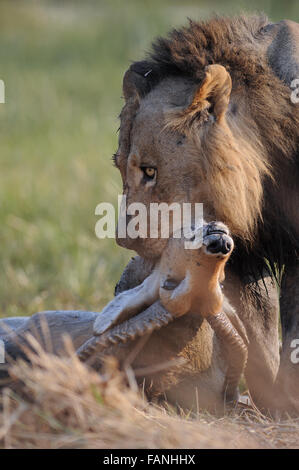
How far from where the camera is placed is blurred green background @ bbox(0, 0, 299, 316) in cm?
546

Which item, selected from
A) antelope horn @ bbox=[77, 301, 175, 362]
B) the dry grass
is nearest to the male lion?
antelope horn @ bbox=[77, 301, 175, 362]

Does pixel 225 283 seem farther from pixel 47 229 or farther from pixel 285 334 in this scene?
pixel 47 229

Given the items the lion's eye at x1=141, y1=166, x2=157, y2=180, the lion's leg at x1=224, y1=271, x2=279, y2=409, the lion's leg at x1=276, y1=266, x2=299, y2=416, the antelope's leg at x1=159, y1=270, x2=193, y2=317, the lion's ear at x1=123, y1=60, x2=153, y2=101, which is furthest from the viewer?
the lion's leg at x1=224, y1=271, x2=279, y2=409

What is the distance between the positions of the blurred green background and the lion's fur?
449 mm

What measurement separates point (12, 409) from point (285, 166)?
1.31m

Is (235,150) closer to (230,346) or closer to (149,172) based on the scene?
(149,172)

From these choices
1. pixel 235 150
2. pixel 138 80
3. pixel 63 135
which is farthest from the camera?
pixel 63 135

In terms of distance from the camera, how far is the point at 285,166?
3287 mm

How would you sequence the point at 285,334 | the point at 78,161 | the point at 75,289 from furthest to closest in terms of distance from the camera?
the point at 78,161
the point at 75,289
the point at 285,334

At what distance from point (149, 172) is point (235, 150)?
0.30 meters

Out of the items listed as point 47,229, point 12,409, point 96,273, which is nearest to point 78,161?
point 47,229

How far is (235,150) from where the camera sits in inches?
117

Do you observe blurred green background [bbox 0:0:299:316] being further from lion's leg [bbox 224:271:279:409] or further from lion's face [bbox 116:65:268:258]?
lion's leg [bbox 224:271:279:409]

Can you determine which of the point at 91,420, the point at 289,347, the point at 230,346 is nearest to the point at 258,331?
the point at 289,347
